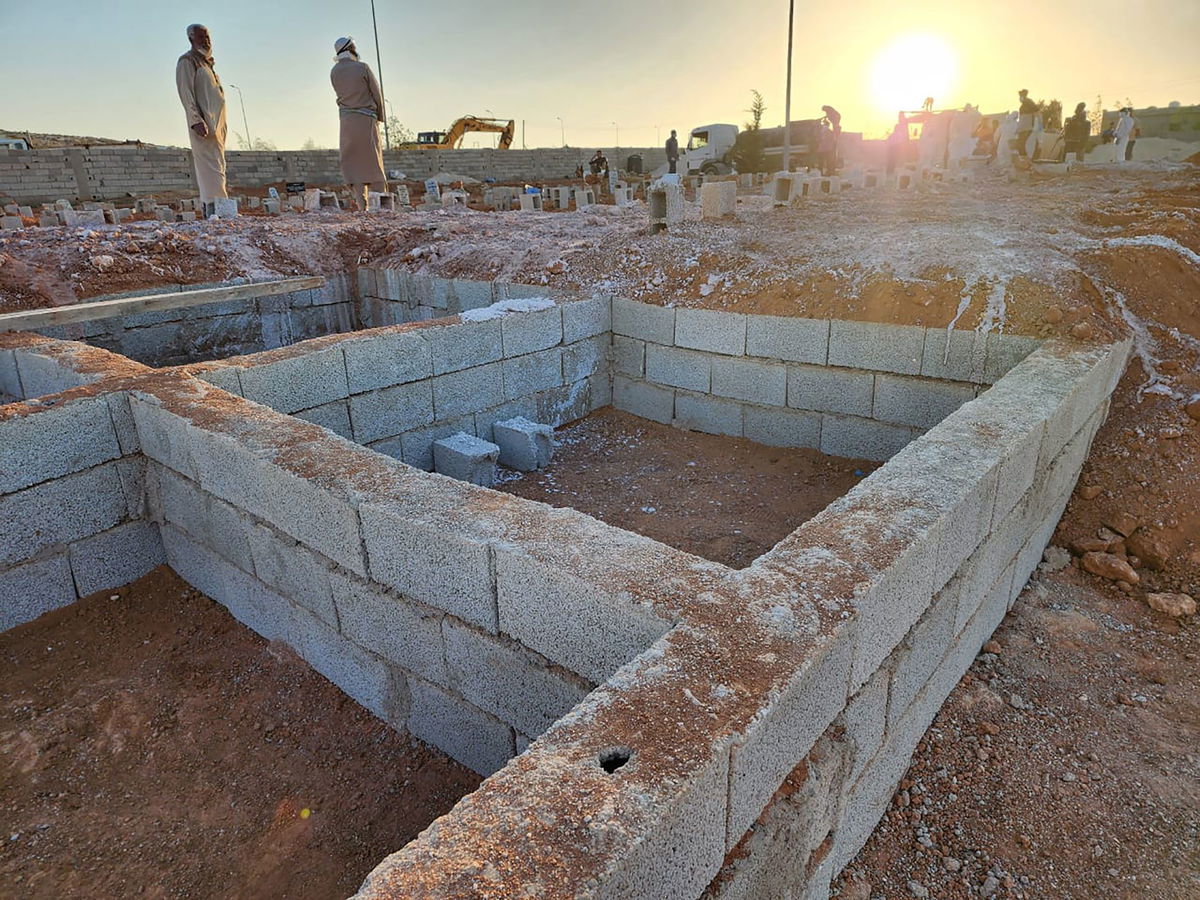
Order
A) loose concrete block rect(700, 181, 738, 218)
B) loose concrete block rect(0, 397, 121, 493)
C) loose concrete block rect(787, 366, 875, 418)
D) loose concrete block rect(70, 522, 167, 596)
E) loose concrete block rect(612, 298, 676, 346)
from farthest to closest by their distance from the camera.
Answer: loose concrete block rect(700, 181, 738, 218)
loose concrete block rect(612, 298, 676, 346)
loose concrete block rect(787, 366, 875, 418)
loose concrete block rect(70, 522, 167, 596)
loose concrete block rect(0, 397, 121, 493)

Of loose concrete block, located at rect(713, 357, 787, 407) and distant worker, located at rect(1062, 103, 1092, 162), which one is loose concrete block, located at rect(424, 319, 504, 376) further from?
distant worker, located at rect(1062, 103, 1092, 162)

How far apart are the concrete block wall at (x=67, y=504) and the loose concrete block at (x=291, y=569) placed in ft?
3.78

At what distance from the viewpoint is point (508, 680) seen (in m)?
2.89

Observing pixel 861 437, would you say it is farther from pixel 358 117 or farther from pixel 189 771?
pixel 358 117

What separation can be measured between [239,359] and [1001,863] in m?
5.24

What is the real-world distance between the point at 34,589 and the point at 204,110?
951cm

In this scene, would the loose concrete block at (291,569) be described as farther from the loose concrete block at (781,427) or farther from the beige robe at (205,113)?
the beige robe at (205,113)

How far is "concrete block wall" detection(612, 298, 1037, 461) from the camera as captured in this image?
18.5ft

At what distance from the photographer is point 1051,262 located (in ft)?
20.1

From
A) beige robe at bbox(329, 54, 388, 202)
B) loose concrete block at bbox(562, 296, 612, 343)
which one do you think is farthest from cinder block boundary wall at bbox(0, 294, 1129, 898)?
beige robe at bbox(329, 54, 388, 202)

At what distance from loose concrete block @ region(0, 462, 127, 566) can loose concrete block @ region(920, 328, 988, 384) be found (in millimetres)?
5602

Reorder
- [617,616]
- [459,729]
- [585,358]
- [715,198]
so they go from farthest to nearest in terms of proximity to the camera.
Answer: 1. [715,198]
2. [585,358]
3. [459,729]
4. [617,616]

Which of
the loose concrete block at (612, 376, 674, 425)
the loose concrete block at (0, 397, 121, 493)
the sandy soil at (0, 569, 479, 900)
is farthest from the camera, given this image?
the loose concrete block at (612, 376, 674, 425)

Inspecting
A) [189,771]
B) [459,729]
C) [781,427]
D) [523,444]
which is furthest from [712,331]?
[189,771]
